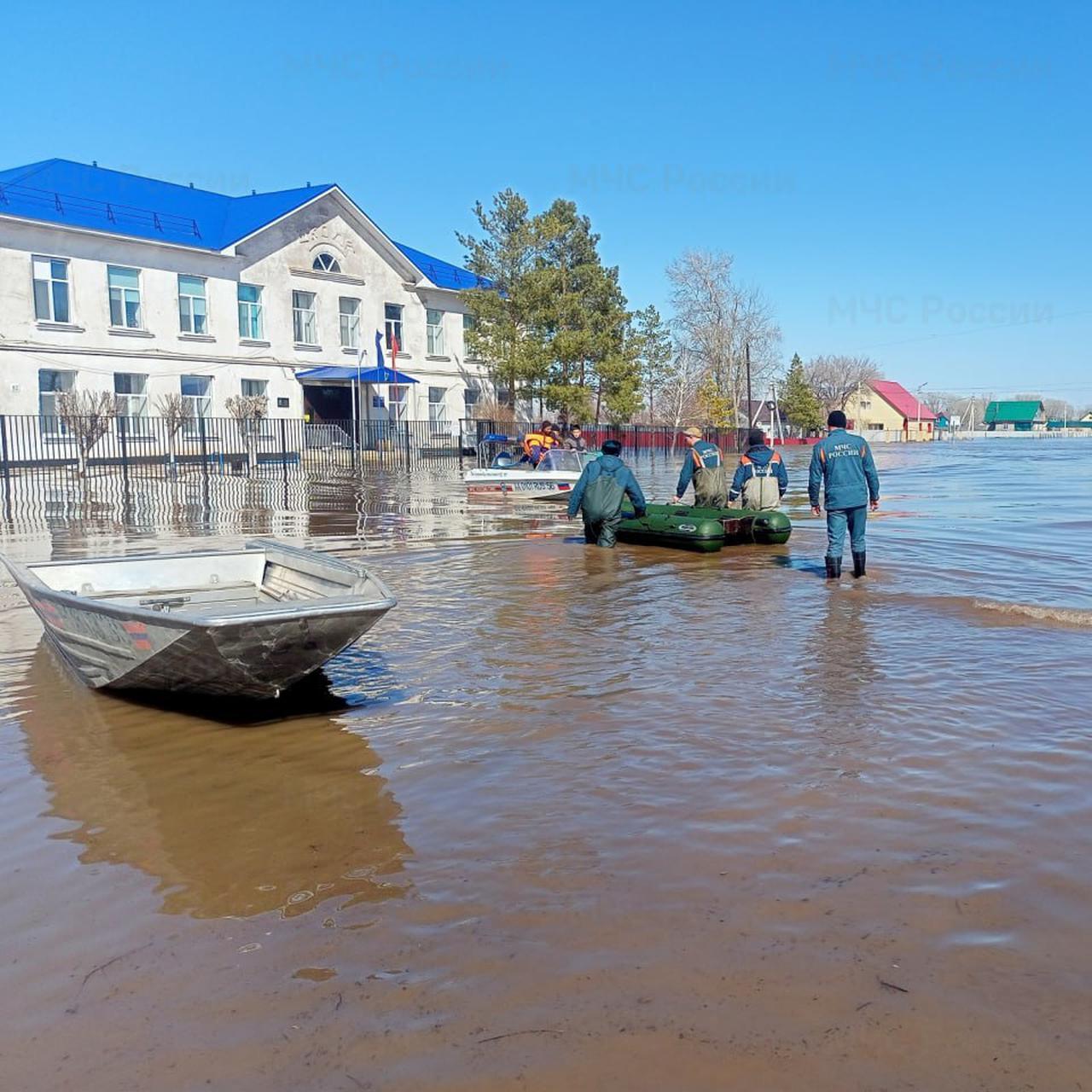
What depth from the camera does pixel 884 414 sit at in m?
119

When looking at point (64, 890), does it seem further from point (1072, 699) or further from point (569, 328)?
point (569, 328)

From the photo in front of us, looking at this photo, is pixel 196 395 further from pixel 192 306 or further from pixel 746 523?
pixel 746 523

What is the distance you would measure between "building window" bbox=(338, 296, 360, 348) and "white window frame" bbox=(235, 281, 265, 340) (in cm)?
401

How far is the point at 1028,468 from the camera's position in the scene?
43.2 meters

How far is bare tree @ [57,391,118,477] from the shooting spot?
27469mm

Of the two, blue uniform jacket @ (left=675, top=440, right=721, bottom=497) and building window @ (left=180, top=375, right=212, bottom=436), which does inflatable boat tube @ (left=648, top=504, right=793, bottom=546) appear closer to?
blue uniform jacket @ (left=675, top=440, right=721, bottom=497)

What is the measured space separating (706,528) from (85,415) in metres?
21.2

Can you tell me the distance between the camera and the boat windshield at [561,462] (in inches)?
904

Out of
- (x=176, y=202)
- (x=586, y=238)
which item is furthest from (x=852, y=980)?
(x=586, y=238)

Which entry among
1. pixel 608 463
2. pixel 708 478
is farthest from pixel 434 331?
pixel 608 463

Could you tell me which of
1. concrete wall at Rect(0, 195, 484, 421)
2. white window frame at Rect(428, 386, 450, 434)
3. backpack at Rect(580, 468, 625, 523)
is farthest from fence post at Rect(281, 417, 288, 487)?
backpack at Rect(580, 468, 625, 523)

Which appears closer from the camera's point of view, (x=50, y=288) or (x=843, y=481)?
(x=843, y=481)

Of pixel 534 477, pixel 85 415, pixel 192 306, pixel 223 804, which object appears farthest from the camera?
pixel 192 306

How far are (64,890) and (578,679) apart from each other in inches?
150
